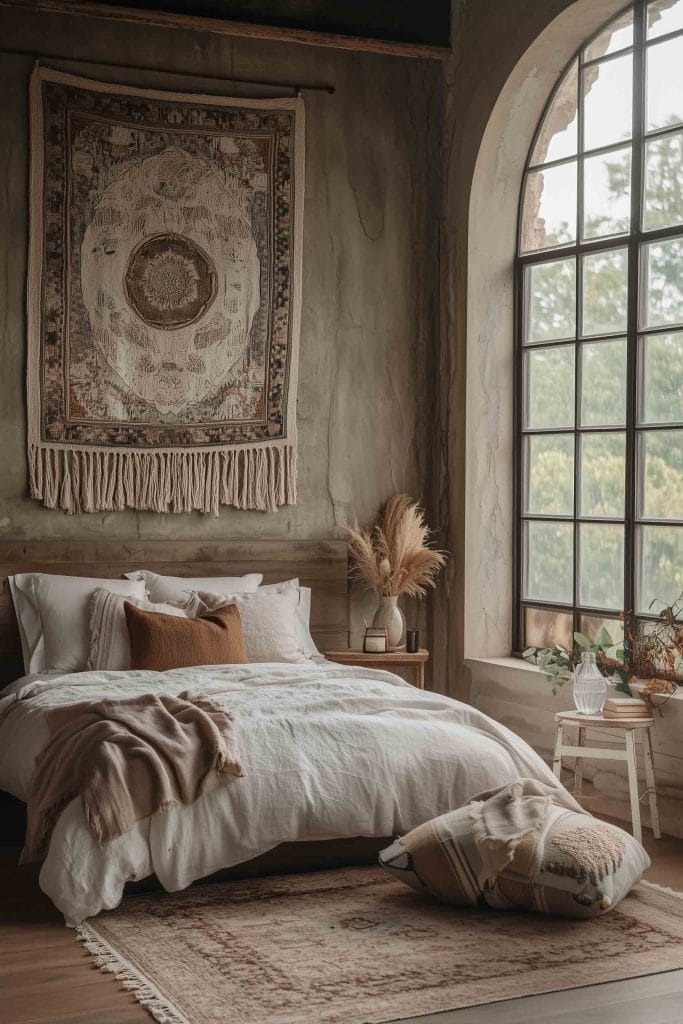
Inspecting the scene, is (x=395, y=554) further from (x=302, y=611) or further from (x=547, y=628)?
(x=547, y=628)

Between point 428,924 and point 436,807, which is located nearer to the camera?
point 428,924

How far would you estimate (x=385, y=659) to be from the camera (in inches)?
236

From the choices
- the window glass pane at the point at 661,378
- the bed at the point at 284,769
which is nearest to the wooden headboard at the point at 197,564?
the bed at the point at 284,769

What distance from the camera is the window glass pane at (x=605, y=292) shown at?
18.3ft

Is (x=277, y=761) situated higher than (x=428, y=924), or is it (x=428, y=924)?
(x=277, y=761)

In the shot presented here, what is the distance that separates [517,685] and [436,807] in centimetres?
176

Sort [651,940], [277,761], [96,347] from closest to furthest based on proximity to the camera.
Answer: [651,940] → [277,761] → [96,347]

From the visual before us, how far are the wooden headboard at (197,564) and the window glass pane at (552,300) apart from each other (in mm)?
1455

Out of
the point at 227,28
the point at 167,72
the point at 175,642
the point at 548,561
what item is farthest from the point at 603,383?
the point at 167,72

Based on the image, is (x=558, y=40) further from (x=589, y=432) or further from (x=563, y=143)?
(x=589, y=432)

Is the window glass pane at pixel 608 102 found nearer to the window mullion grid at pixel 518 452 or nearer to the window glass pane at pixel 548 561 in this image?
the window mullion grid at pixel 518 452

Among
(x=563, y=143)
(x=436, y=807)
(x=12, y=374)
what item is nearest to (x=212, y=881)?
(x=436, y=807)

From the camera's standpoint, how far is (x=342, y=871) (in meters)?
4.34

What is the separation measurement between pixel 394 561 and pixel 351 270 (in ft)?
4.91
